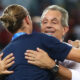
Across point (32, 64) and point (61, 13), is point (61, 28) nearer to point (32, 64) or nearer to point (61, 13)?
point (61, 13)

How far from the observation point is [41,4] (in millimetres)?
6766

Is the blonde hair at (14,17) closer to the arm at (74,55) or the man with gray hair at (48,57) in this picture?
the man with gray hair at (48,57)

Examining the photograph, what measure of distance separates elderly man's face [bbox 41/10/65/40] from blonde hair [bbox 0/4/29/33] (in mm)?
768

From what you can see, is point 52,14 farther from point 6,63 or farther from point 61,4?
point 61,4

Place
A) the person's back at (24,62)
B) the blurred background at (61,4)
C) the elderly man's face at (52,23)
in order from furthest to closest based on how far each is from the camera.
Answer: the blurred background at (61,4) → the elderly man's face at (52,23) → the person's back at (24,62)

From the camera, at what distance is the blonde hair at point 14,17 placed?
9.28ft

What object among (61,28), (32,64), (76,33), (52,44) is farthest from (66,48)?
(76,33)

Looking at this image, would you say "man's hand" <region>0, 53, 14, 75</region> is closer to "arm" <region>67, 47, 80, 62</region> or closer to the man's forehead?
"arm" <region>67, 47, 80, 62</region>

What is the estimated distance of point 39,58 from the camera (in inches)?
111

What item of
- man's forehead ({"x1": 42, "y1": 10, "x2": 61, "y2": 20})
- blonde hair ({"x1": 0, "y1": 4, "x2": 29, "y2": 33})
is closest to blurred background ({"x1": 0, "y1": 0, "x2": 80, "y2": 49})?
man's forehead ({"x1": 42, "y1": 10, "x2": 61, "y2": 20})

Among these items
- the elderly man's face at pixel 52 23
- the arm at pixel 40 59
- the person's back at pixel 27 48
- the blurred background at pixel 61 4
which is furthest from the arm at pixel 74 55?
the blurred background at pixel 61 4

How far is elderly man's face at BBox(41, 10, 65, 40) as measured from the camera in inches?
143

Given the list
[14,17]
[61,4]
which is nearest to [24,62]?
[14,17]

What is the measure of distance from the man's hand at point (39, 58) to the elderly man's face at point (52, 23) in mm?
822
